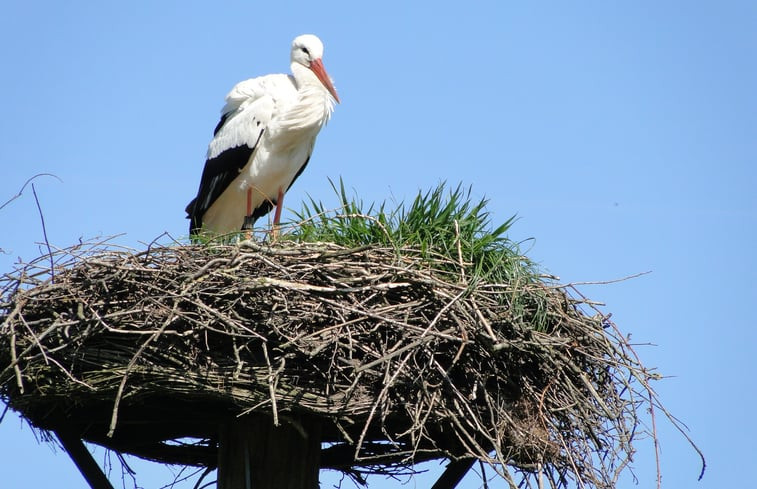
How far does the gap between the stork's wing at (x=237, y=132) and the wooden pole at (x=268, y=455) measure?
272 centimetres

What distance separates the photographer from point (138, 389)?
15.5ft

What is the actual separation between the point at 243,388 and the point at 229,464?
1.77 ft

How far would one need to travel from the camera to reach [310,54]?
7852 millimetres

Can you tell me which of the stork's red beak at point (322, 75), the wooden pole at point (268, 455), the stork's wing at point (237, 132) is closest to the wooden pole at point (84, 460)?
the wooden pole at point (268, 455)

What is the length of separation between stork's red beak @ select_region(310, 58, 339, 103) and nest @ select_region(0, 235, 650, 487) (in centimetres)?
260

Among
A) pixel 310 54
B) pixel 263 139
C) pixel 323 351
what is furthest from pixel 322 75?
pixel 323 351

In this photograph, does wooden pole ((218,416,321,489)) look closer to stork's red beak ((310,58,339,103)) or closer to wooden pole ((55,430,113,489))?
wooden pole ((55,430,113,489))

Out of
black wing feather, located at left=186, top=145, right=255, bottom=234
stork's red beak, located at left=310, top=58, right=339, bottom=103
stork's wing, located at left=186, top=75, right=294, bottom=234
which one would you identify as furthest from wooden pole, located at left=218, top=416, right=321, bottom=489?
stork's red beak, located at left=310, top=58, right=339, bottom=103

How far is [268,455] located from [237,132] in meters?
2.97

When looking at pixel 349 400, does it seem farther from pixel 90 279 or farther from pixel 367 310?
pixel 90 279

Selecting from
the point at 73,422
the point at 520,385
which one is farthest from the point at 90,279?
the point at 520,385

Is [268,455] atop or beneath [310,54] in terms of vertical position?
beneath

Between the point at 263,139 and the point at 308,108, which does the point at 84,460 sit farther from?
the point at 308,108

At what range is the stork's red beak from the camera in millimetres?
7684
